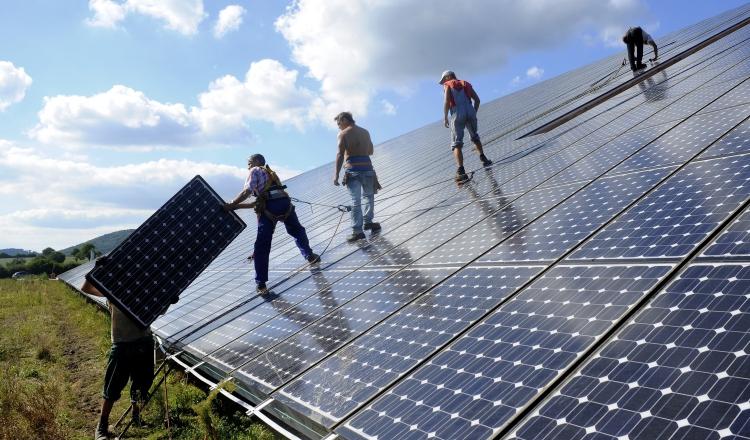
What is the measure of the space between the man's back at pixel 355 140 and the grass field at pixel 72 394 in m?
4.51

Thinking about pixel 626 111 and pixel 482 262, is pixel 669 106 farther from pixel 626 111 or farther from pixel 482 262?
pixel 482 262

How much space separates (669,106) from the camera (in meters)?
8.34

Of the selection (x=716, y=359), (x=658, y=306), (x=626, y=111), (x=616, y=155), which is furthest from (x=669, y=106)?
(x=716, y=359)

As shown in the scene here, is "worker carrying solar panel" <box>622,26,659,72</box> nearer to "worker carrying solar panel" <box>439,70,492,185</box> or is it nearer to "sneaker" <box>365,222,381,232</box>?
"worker carrying solar panel" <box>439,70,492,185</box>

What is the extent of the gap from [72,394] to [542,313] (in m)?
7.67

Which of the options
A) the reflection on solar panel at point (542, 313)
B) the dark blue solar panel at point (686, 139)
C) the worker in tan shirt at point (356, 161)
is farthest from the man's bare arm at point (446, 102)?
the dark blue solar panel at point (686, 139)

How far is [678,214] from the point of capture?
408cm

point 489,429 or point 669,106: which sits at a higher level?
point 669,106

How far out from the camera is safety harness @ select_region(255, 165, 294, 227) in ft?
27.6

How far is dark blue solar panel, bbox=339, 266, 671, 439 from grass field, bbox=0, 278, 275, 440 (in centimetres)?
146

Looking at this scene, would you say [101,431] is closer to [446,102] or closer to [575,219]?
[575,219]

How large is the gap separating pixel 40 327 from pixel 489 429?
15135mm

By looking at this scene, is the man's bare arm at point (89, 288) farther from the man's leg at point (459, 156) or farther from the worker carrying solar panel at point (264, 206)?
the man's leg at point (459, 156)

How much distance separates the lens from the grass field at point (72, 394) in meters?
5.13
